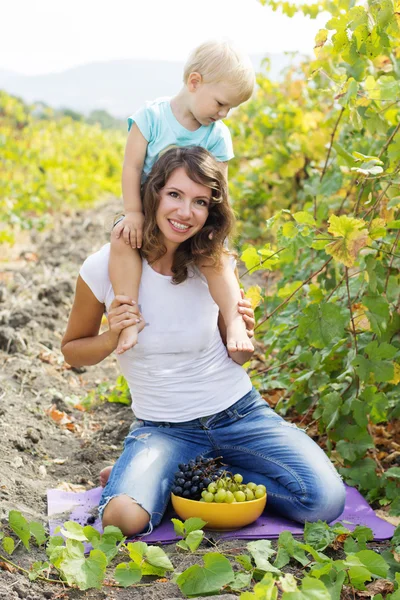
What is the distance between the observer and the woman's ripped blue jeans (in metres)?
2.51

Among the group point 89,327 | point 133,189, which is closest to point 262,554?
point 89,327

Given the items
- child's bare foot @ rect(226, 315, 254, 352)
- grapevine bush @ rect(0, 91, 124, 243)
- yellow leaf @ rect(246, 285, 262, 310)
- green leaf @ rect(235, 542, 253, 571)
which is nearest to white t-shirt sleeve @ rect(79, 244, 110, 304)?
child's bare foot @ rect(226, 315, 254, 352)

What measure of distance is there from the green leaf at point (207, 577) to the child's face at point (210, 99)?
1564 millimetres

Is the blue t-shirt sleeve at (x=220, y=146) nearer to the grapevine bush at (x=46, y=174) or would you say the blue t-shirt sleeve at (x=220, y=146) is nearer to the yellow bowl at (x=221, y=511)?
the yellow bowl at (x=221, y=511)

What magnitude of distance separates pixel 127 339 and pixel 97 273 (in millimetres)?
287

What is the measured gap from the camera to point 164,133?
284 centimetres

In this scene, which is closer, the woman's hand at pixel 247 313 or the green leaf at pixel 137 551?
the green leaf at pixel 137 551

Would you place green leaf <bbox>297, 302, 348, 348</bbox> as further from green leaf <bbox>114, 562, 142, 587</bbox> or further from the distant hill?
the distant hill

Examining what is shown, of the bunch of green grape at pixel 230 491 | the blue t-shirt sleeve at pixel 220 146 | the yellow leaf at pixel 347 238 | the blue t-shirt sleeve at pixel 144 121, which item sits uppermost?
the blue t-shirt sleeve at pixel 144 121

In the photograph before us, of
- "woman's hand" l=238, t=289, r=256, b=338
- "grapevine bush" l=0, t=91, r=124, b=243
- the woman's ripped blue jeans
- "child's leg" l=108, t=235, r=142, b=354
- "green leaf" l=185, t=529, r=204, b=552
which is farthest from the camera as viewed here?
"grapevine bush" l=0, t=91, r=124, b=243

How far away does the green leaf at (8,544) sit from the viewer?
2.11 metres

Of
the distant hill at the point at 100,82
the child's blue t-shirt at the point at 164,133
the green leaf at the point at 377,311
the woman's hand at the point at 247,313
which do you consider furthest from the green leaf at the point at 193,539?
the distant hill at the point at 100,82

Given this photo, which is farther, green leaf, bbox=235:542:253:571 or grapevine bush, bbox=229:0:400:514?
grapevine bush, bbox=229:0:400:514

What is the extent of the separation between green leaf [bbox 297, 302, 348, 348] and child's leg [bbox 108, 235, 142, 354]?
1.97ft
